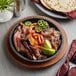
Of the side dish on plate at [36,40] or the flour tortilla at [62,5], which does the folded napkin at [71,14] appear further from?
the side dish on plate at [36,40]

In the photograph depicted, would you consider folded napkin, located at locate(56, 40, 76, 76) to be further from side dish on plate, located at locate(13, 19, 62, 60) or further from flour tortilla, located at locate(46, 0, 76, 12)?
flour tortilla, located at locate(46, 0, 76, 12)

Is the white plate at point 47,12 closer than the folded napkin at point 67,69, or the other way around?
the folded napkin at point 67,69

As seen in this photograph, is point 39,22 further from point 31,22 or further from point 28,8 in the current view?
point 28,8

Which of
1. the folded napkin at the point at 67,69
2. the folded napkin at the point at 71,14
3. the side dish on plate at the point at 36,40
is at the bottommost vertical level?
the folded napkin at the point at 67,69

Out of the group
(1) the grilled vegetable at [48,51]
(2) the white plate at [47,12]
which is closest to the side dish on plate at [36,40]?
(1) the grilled vegetable at [48,51]

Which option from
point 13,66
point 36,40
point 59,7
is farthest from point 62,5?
point 13,66

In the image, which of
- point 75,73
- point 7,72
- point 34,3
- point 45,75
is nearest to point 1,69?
point 7,72
